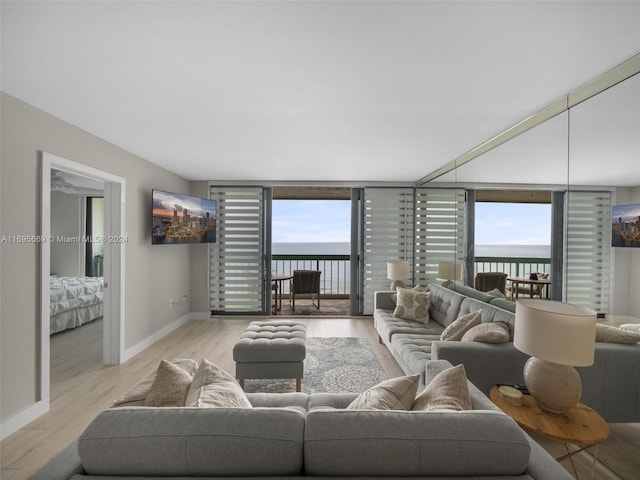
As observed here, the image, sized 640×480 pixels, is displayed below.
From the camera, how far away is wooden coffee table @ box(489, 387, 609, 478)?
150 centimetres

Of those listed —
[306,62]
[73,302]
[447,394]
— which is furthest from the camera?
[73,302]

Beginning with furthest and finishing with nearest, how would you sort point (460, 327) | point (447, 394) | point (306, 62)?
1. point (460, 327)
2. point (306, 62)
3. point (447, 394)

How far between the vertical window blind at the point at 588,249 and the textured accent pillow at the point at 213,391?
229 centimetres

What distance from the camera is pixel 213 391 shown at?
132 cm

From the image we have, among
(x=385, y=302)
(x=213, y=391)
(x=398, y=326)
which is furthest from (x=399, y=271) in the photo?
(x=213, y=391)

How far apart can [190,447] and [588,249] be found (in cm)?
254

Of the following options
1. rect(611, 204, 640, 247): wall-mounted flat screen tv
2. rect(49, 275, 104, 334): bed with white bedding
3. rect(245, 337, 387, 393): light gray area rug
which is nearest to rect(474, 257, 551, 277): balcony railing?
rect(611, 204, 640, 247): wall-mounted flat screen tv

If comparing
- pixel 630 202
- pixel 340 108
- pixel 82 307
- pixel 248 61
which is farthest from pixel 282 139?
pixel 82 307

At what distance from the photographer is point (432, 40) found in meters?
1.59

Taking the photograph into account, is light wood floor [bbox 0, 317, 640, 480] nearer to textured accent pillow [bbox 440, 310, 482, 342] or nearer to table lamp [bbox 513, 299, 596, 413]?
table lamp [bbox 513, 299, 596, 413]

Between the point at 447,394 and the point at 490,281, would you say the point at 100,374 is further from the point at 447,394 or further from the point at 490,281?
the point at 490,281

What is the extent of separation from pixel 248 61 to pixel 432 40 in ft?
3.27

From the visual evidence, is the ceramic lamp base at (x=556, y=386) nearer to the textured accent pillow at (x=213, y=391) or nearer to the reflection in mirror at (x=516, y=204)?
the reflection in mirror at (x=516, y=204)

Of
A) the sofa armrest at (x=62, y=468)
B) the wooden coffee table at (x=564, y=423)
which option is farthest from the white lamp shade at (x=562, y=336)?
the sofa armrest at (x=62, y=468)
